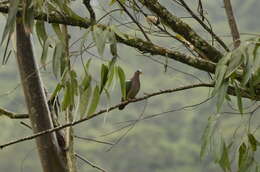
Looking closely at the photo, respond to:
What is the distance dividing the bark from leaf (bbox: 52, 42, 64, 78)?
1.29 ft

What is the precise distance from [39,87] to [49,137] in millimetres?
165

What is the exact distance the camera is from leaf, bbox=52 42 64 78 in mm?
1611

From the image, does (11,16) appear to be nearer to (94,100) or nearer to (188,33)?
(94,100)

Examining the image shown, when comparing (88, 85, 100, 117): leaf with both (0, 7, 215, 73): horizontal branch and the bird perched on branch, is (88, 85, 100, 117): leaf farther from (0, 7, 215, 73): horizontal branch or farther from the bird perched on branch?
the bird perched on branch

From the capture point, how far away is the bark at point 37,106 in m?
2.08

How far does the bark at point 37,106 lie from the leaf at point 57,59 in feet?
1.29

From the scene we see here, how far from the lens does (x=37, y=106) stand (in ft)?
6.95

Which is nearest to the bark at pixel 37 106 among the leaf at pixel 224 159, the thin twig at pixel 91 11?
the thin twig at pixel 91 11

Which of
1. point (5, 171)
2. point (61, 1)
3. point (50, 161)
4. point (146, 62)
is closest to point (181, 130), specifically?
point (146, 62)

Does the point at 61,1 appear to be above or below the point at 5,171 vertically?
above

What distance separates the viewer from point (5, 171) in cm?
873

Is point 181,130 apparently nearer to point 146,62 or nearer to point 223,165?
point 146,62

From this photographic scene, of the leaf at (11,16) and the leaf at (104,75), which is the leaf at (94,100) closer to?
the leaf at (104,75)

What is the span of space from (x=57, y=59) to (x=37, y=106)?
1.71ft
